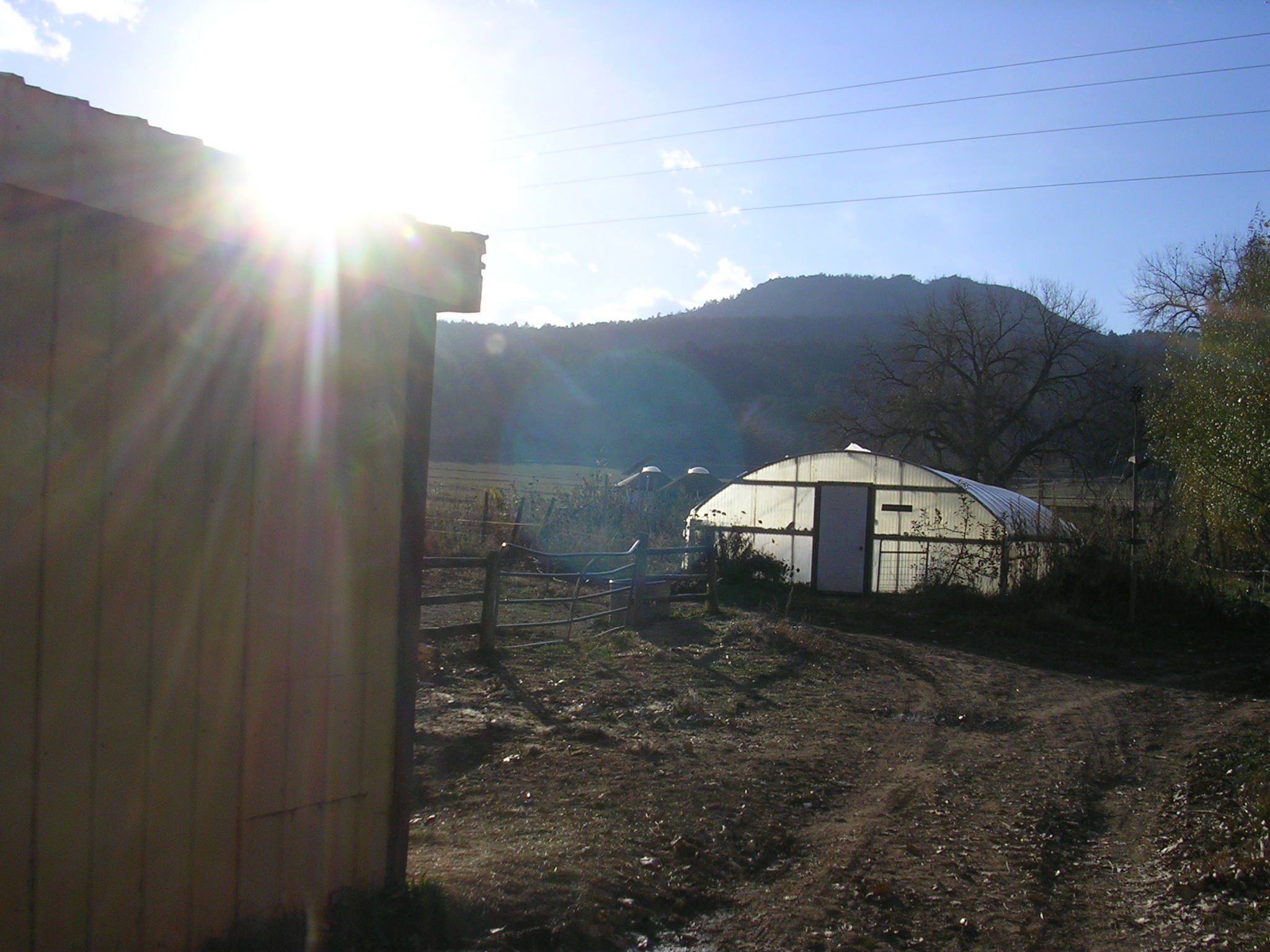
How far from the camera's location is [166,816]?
3.15m

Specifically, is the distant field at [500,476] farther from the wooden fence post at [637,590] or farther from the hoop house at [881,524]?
the wooden fence post at [637,590]

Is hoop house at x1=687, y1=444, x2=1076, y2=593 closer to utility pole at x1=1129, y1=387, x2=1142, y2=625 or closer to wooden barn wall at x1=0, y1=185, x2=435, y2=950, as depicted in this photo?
utility pole at x1=1129, y1=387, x2=1142, y2=625

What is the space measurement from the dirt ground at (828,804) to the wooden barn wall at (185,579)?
1.07 m

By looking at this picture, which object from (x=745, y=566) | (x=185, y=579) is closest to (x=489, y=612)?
(x=185, y=579)

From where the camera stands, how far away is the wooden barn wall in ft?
9.30

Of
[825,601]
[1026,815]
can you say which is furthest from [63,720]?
[825,601]

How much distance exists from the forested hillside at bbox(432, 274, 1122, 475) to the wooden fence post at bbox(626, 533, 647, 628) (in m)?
43.4

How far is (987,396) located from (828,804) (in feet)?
104

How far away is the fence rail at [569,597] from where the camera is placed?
9469mm

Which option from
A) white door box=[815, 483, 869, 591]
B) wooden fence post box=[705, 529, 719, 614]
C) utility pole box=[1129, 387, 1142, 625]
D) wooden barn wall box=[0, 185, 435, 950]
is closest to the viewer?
wooden barn wall box=[0, 185, 435, 950]

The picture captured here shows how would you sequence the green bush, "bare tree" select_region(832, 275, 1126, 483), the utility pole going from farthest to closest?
"bare tree" select_region(832, 275, 1126, 483), the green bush, the utility pole

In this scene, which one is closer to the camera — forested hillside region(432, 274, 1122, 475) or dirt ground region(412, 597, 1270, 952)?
dirt ground region(412, 597, 1270, 952)

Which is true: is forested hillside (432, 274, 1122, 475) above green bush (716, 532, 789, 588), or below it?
above

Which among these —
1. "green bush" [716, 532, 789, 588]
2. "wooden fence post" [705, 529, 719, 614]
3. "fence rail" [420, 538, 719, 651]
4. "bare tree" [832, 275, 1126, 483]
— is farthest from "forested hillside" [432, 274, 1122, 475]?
"wooden fence post" [705, 529, 719, 614]
